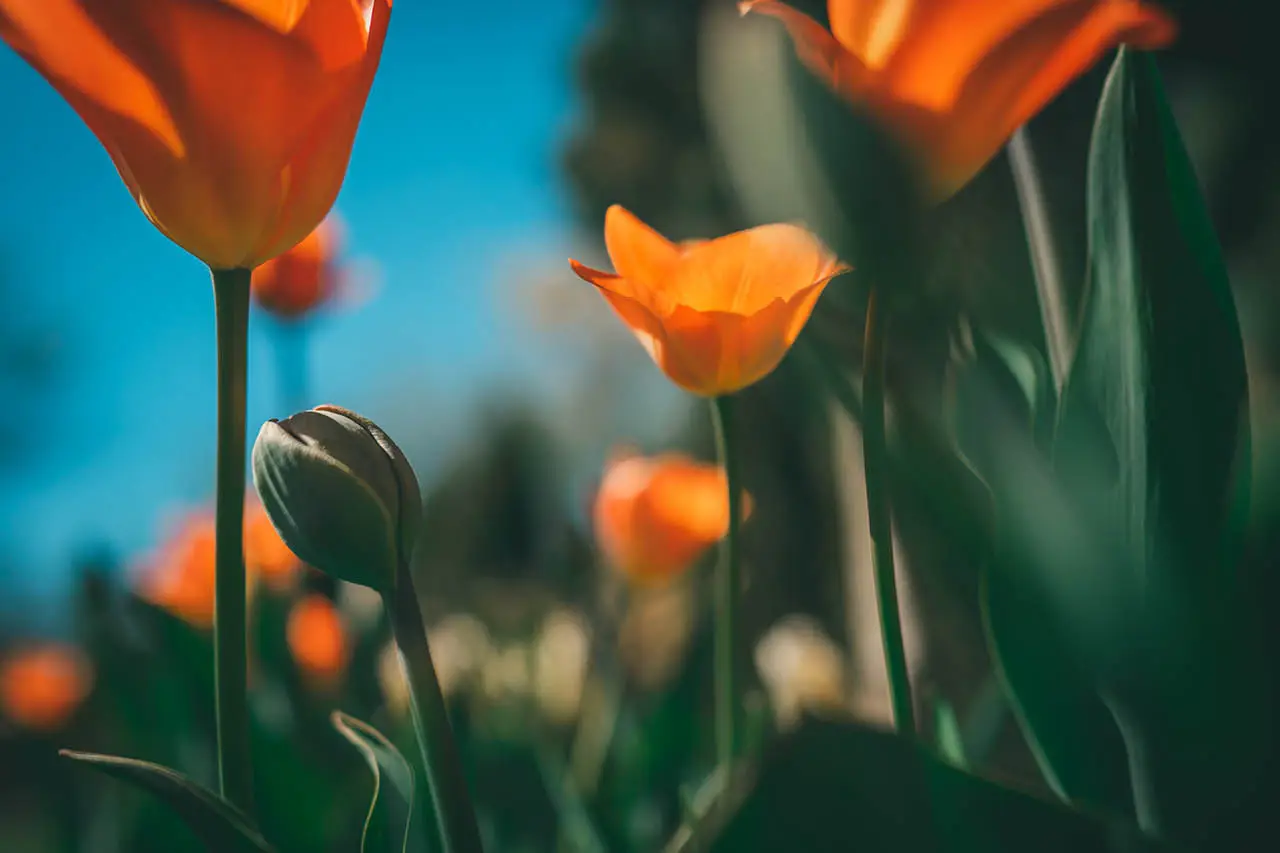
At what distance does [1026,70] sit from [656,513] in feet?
1.37

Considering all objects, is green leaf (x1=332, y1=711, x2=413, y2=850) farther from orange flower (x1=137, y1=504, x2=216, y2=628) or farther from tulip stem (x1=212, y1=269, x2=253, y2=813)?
orange flower (x1=137, y1=504, x2=216, y2=628)

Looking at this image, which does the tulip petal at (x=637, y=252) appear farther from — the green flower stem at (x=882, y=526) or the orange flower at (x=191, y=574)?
the orange flower at (x=191, y=574)

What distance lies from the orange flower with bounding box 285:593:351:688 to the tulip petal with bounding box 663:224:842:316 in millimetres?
251

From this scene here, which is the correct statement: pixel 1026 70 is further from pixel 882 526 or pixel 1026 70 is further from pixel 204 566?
pixel 204 566

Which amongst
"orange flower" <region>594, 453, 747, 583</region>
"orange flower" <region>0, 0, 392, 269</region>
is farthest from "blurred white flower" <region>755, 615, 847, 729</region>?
"orange flower" <region>0, 0, 392, 269</region>

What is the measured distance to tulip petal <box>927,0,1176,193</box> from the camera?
0.48ft

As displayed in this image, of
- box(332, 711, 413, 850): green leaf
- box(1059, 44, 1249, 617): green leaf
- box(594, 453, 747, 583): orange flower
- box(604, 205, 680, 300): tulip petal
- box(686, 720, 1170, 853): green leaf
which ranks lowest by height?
box(594, 453, 747, 583): orange flower

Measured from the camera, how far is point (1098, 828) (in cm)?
11

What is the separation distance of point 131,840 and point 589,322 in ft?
13.4

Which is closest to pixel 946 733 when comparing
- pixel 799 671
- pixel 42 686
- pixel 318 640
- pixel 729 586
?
pixel 729 586

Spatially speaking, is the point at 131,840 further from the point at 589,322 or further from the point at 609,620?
the point at 589,322

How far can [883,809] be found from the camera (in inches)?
4.4

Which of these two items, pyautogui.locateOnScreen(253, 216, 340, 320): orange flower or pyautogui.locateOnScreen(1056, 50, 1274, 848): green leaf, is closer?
pyautogui.locateOnScreen(1056, 50, 1274, 848): green leaf

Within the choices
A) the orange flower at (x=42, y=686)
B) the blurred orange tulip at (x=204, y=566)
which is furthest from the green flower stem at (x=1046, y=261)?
the orange flower at (x=42, y=686)
